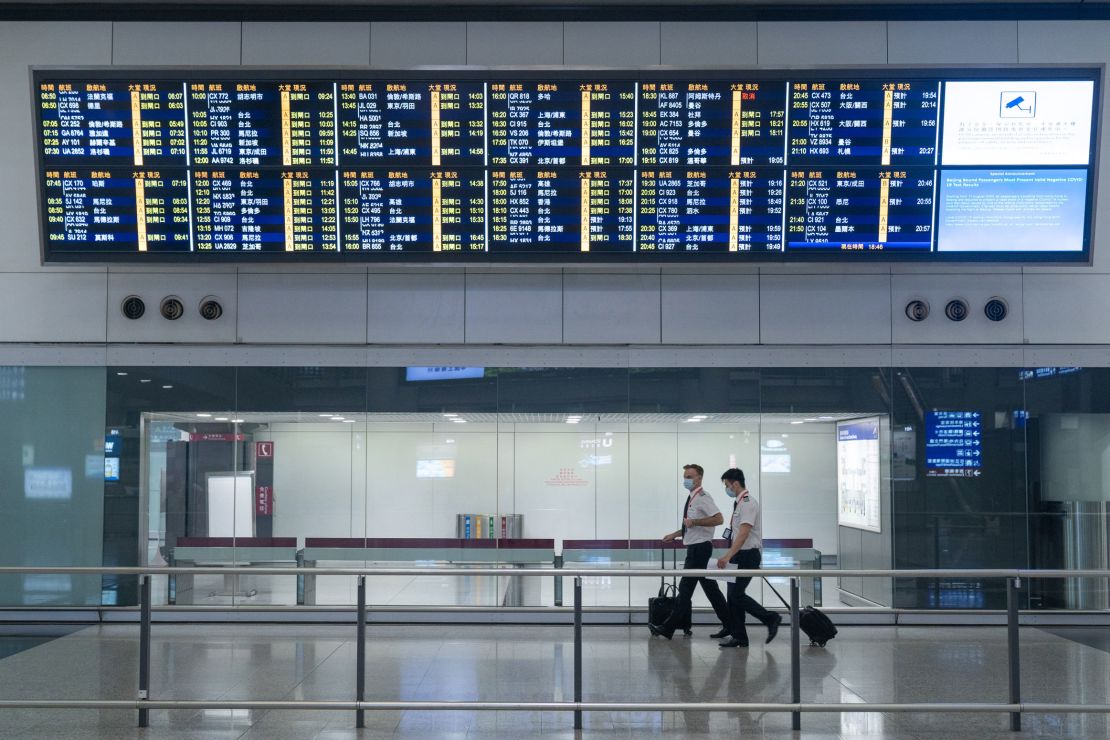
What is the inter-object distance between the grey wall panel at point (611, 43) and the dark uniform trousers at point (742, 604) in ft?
14.8

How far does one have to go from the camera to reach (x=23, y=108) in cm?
933

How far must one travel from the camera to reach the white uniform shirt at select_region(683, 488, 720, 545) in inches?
327

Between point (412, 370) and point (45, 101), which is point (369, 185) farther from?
point (45, 101)

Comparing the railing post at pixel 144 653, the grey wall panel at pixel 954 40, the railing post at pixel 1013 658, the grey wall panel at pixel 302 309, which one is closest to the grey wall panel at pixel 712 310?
the grey wall panel at pixel 954 40

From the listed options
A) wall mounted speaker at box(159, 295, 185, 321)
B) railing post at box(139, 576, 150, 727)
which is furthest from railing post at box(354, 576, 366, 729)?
wall mounted speaker at box(159, 295, 185, 321)

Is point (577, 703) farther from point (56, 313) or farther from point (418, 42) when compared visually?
point (56, 313)

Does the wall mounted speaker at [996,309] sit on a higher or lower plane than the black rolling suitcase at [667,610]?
higher

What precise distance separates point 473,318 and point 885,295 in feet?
12.5

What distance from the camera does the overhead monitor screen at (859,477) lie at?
9.38m

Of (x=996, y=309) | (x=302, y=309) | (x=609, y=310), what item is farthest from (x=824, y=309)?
(x=302, y=309)

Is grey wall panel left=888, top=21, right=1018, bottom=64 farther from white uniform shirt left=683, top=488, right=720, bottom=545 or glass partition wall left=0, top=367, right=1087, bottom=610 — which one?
white uniform shirt left=683, top=488, right=720, bottom=545

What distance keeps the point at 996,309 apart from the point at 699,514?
138 inches

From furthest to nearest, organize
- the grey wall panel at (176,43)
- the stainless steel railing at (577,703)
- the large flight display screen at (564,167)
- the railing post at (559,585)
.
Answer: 1. the railing post at (559,585)
2. the grey wall panel at (176,43)
3. the large flight display screen at (564,167)
4. the stainless steel railing at (577,703)

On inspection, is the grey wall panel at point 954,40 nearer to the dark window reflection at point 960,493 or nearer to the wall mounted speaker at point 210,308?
the dark window reflection at point 960,493
